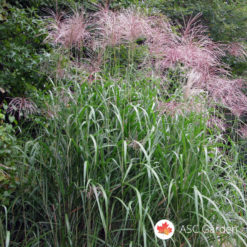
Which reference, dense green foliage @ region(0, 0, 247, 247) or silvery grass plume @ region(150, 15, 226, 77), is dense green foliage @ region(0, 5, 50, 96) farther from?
silvery grass plume @ region(150, 15, 226, 77)

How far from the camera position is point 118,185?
2176 millimetres

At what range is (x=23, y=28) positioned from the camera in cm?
354

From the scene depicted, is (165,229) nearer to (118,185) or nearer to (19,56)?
(118,185)

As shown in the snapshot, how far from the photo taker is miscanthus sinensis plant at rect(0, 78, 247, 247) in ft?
7.04

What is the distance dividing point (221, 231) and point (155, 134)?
0.83m

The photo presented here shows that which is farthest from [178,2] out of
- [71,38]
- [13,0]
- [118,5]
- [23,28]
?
[71,38]

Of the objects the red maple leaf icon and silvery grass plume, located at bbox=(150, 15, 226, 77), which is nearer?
the red maple leaf icon

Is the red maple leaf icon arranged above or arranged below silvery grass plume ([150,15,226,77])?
below

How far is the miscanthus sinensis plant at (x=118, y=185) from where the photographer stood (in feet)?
7.04

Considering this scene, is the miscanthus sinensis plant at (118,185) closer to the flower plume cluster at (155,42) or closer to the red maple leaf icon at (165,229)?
the red maple leaf icon at (165,229)

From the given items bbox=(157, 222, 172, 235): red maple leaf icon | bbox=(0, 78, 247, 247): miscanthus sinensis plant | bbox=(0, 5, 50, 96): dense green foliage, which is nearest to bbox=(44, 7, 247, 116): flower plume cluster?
bbox=(0, 5, 50, 96): dense green foliage

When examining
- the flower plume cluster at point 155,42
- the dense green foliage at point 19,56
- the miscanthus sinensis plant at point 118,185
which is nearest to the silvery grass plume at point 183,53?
the flower plume cluster at point 155,42

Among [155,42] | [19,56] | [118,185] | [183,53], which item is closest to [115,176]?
[118,185]

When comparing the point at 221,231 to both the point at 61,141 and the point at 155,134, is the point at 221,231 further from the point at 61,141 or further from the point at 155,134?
the point at 61,141
